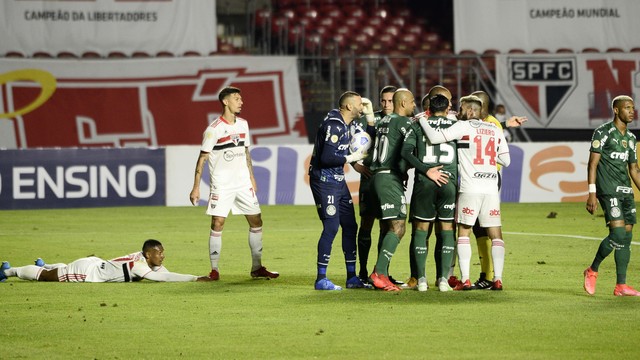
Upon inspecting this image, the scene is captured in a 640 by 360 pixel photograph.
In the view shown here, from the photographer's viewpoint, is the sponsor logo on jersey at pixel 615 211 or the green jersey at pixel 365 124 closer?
the sponsor logo on jersey at pixel 615 211

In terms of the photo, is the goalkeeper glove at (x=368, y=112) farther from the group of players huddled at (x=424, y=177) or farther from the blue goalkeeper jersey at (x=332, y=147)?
the blue goalkeeper jersey at (x=332, y=147)

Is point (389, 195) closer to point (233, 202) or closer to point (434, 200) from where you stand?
point (434, 200)

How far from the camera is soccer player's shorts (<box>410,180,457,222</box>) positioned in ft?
38.3

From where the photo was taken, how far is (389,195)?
11.8 m

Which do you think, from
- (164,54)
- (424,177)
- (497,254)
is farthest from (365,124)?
(164,54)

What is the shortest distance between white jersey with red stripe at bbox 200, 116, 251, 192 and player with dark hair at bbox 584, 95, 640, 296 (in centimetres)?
418

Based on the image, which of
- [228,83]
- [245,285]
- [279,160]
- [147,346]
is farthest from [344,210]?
[228,83]

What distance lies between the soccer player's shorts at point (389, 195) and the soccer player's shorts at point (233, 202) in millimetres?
1927

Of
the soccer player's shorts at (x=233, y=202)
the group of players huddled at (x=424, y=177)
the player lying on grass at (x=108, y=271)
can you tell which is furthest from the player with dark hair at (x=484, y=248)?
the player lying on grass at (x=108, y=271)

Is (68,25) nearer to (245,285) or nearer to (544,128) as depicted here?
(544,128)

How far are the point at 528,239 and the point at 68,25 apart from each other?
1563 centimetres

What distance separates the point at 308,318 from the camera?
10188 millimetres

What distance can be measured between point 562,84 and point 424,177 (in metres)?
19.1

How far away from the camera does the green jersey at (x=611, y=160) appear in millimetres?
11305
